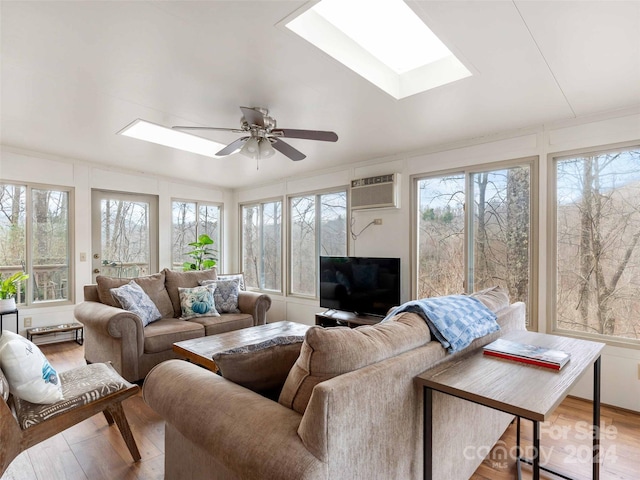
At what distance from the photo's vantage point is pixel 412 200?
3.77 m

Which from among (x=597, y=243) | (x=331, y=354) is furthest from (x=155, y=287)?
(x=597, y=243)

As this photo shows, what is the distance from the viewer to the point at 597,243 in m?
2.72

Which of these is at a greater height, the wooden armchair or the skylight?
the skylight

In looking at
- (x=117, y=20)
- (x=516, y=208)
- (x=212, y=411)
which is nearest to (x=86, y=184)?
(x=117, y=20)

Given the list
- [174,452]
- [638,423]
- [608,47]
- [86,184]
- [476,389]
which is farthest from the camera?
[86,184]

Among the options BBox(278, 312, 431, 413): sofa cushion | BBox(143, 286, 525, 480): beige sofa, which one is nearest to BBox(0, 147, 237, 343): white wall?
BBox(143, 286, 525, 480): beige sofa

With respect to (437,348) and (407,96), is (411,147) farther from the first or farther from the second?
(437,348)

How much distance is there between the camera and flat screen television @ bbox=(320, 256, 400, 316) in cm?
367

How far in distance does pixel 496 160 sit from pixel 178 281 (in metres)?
3.48

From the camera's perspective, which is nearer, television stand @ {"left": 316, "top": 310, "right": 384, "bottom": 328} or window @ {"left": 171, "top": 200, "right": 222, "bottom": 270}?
television stand @ {"left": 316, "top": 310, "right": 384, "bottom": 328}

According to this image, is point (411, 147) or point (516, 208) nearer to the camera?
point (516, 208)

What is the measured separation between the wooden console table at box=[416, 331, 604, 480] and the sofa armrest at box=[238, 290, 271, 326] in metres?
2.68

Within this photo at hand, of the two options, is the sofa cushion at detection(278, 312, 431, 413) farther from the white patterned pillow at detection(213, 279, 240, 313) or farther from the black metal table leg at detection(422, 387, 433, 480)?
the white patterned pillow at detection(213, 279, 240, 313)

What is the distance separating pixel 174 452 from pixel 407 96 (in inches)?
97.8
